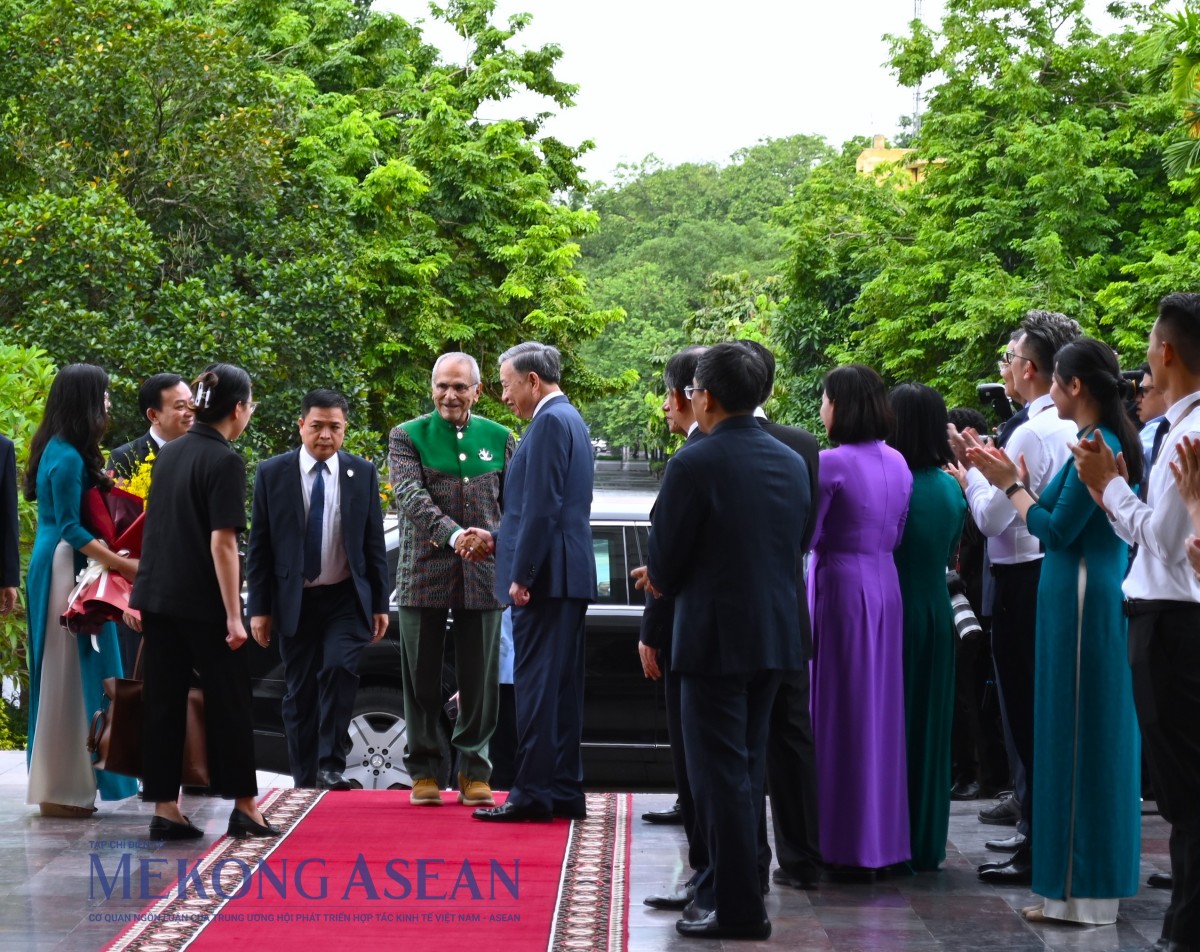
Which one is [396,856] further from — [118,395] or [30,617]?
[118,395]

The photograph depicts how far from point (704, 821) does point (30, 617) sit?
3.91 m

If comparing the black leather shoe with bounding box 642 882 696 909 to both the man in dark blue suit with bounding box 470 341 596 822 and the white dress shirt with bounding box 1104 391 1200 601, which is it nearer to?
the man in dark blue suit with bounding box 470 341 596 822

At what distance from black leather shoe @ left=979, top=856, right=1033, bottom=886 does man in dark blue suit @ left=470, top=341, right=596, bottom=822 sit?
197 cm

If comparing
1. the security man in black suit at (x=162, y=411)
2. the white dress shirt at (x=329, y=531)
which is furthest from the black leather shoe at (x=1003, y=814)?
the security man in black suit at (x=162, y=411)

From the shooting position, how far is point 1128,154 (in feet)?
95.0

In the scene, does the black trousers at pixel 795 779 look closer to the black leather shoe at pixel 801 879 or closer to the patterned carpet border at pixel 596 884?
the black leather shoe at pixel 801 879

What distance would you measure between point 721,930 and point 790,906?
1.98 feet

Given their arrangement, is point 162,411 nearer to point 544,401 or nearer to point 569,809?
point 544,401

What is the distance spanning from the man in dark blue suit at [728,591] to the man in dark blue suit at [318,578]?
296cm

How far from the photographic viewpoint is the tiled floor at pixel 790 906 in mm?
5754

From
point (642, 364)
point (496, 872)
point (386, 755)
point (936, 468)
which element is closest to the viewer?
point (496, 872)

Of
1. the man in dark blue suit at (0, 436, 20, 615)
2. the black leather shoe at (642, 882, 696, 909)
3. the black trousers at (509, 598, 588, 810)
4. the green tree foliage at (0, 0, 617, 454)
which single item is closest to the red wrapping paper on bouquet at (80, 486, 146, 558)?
the man in dark blue suit at (0, 436, 20, 615)

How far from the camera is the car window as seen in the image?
941 centimetres

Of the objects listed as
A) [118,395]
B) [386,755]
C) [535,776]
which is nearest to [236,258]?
[118,395]
